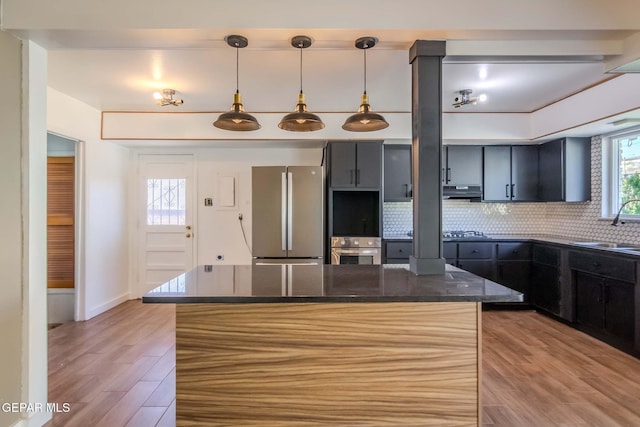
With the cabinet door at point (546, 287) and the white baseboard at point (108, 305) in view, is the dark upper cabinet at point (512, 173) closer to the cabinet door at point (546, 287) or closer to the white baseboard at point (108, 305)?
the cabinet door at point (546, 287)

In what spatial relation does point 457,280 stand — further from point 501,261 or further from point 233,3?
point 501,261

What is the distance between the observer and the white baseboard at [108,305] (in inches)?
158

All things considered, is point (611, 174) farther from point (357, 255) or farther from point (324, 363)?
point (324, 363)

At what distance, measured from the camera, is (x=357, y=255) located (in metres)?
4.02

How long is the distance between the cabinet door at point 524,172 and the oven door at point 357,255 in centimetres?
194

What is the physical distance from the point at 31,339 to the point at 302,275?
1576 mm

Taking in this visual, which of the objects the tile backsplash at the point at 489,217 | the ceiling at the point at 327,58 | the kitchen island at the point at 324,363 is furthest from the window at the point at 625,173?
the kitchen island at the point at 324,363

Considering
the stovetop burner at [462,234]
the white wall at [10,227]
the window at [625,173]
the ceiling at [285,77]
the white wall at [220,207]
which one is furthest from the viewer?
the white wall at [220,207]

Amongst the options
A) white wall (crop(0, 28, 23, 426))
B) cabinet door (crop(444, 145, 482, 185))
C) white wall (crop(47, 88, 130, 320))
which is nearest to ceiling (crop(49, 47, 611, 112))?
white wall (crop(47, 88, 130, 320))

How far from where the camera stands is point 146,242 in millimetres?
4871

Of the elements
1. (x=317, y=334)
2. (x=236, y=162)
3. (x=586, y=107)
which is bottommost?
(x=317, y=334)

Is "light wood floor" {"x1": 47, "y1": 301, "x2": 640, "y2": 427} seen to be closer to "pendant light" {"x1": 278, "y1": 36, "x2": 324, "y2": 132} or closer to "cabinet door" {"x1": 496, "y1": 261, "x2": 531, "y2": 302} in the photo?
"cabinet door" {"x1": 496, "y1": 261, "x2": 531, "y2": 302}

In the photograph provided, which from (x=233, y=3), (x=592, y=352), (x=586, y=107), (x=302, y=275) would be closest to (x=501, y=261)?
(x=592, y=352)

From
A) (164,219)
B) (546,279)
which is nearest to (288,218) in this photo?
(164,219)
